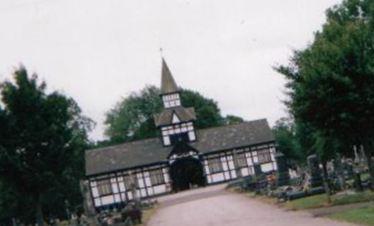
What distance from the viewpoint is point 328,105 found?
2347 centimetres

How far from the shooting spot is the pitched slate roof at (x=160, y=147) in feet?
213

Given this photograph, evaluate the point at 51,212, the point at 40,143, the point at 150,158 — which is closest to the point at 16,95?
the point at 40,143

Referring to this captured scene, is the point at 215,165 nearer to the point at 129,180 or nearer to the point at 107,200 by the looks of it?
the point at 129,180

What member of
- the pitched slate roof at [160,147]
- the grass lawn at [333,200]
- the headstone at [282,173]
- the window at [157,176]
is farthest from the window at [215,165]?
the grass lawn at [333,200]

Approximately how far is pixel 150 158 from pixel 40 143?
115 ft

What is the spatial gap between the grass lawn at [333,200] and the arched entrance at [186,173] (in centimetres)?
3765

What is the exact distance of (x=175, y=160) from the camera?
6481 cm

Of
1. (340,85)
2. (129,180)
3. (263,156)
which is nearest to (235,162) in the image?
(263,156)

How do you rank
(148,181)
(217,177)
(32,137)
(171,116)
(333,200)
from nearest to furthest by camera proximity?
(333,200), (32,137), (148,181), (217,177), (171,116)

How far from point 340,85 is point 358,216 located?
6557 millimetres

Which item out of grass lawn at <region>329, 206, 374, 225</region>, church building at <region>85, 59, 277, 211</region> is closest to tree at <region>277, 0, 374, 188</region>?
grass lawn at <region>329, 206, 374, 225</region>

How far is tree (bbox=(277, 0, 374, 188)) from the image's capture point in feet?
75.3

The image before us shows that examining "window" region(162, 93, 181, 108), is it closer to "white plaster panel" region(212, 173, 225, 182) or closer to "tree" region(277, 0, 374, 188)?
"white plaster panel" region(212, 173, 225, 182)

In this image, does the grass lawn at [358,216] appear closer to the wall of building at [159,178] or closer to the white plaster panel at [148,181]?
the wall of building at [159,178]
